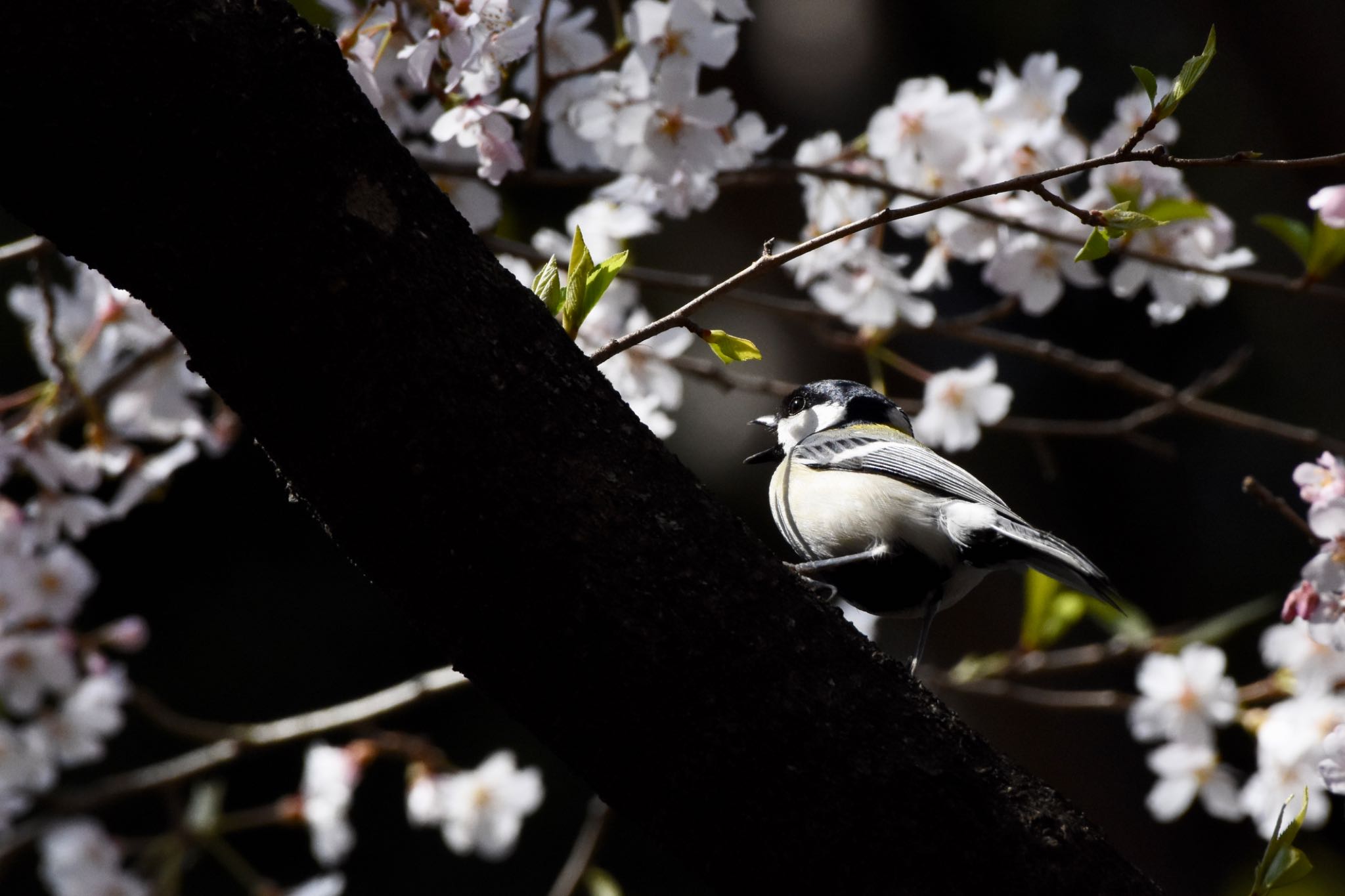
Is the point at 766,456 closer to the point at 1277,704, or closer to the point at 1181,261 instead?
the point at 1181,261

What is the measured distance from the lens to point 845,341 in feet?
6.56

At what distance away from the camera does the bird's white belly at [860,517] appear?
1.48 m

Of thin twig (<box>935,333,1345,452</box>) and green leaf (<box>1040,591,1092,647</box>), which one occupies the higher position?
thin twig (<box>935,333,1345,452</box>)

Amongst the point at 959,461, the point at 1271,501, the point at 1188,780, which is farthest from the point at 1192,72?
the point at 959,461

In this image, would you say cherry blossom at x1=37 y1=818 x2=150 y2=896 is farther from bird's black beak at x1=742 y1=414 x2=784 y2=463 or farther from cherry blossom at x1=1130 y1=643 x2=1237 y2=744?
cherry blossom at x1=1130 y1=643 x2=1237 y2=744

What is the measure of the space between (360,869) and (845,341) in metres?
3.88

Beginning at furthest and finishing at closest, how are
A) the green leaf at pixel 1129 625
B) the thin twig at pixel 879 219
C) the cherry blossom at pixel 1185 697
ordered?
the green leaf at pixel 1129 625 < the cherry blossom at pixel 1185 697 < the thin twig at pixel 879 219

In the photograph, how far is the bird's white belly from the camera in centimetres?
148

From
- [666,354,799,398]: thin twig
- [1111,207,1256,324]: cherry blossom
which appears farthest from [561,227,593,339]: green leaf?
[1111,207,1256,324]: cherry blossom

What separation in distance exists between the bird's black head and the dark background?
1079mm

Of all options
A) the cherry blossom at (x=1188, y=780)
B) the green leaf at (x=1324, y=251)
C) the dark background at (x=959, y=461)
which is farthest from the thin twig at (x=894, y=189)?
the dark background at (x=959, y=461)

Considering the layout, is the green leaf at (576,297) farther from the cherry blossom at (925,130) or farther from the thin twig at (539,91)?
the cherry blossom at (925,130)

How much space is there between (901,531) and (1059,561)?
226 mm

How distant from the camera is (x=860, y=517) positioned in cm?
152
